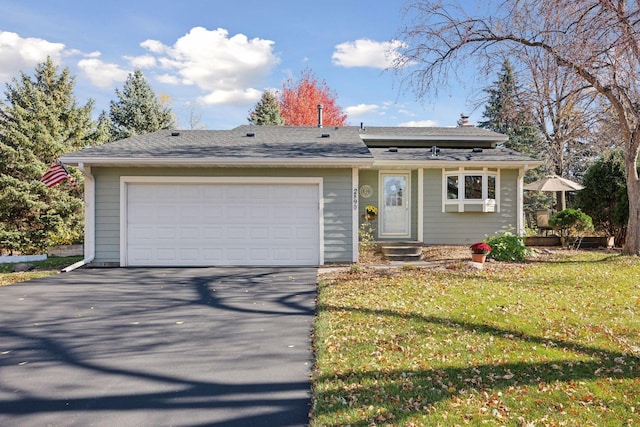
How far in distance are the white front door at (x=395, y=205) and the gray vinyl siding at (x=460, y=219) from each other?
59cm

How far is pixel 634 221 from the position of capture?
1001 centimetres

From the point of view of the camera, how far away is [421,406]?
2.92 meters

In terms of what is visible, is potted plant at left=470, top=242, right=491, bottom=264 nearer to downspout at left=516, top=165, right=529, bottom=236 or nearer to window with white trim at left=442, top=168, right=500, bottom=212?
window with white trim at left=442, top=168, right=500, bottom=212

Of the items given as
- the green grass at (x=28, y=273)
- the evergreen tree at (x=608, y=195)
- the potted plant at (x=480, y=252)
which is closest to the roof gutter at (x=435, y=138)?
the evergreen tree at (x=608, y=195)

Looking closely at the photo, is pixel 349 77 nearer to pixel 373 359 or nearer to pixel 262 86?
pixel 262 86

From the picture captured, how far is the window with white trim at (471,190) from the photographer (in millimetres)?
12227

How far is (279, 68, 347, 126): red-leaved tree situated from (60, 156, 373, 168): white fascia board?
71.3 feet

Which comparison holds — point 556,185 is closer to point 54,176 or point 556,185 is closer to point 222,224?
point 222,224

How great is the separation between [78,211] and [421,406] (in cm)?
1743

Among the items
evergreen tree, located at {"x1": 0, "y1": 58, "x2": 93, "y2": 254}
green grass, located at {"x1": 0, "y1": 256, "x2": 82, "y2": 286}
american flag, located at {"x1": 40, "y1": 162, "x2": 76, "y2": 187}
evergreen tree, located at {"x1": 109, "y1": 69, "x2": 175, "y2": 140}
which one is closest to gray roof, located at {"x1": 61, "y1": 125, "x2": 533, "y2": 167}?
american flag, located at {"x1": 40, "y1": 162, "x2": 76, "y2": 187}

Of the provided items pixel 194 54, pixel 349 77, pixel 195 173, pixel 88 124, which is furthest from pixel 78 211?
pixel 194 54

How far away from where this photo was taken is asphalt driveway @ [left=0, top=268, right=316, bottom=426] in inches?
117

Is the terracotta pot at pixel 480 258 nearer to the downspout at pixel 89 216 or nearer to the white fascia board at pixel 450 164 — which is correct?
the white fascia board at pixel 450 164

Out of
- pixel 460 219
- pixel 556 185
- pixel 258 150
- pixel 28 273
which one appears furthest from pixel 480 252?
pixel 28 273
